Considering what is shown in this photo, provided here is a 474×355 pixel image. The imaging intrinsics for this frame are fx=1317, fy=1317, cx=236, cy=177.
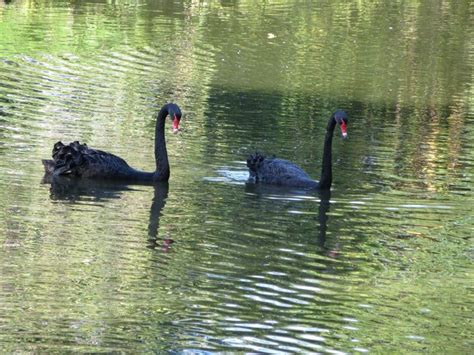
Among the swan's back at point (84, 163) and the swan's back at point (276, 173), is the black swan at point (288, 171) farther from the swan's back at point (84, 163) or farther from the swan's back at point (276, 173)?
the swan's back at point (84, 163)

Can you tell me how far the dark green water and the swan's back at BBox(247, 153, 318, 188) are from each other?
17cm

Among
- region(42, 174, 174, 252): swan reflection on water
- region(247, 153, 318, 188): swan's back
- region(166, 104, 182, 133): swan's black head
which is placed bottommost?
region(42, 174, 174, 252): swan reflection on water

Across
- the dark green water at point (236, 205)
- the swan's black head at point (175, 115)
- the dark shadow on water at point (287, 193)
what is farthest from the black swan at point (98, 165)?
the dark shadow on water at point (287, 193)

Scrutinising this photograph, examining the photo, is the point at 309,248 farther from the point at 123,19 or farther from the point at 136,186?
the point at 123,19

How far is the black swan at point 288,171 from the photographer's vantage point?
1344 centimetres

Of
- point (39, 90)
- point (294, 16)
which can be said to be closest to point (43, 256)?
point (39, 90)

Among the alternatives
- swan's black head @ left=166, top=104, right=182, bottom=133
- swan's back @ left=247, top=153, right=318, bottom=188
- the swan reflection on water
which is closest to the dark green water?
the swan reflection on water

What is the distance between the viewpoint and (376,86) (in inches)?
878

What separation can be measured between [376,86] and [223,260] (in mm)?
12743

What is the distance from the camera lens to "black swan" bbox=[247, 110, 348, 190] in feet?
44.1

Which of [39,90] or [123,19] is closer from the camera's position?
[39,90]

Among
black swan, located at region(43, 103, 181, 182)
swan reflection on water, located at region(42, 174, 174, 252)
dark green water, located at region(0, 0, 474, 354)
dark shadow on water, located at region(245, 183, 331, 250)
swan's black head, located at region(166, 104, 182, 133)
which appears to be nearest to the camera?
dark green water, located at region(0, 0, 474, 354)

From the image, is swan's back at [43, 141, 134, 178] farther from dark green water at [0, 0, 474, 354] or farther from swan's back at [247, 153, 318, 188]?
swan's back at [247, 153, 318, 188]

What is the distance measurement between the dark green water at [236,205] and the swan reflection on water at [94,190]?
5cm
